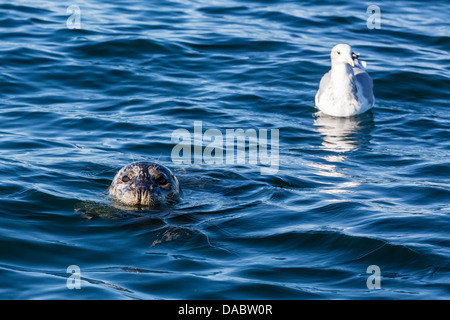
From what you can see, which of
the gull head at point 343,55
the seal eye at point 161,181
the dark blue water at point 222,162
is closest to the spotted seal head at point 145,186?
the seal eye at point 161,181

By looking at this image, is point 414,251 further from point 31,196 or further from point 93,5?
point 93,5

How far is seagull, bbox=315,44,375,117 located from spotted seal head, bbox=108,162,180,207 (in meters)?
4.80

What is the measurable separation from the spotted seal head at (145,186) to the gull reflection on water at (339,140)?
1851 millimetres

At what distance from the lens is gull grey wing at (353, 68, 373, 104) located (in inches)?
539

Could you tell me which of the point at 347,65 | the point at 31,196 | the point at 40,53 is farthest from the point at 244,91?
the point at 31,196

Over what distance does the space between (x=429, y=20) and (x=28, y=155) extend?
1081 cm

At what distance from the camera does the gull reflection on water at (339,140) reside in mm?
10031

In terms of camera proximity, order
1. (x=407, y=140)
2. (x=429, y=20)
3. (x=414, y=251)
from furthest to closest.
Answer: (x=429, y=20), (x=407, y=140), (x=414, y=251)

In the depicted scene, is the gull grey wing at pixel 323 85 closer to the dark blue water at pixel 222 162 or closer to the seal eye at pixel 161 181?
the dark blue water at pixel 222 162

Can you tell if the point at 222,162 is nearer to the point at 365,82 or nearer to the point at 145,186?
the point at 145,186

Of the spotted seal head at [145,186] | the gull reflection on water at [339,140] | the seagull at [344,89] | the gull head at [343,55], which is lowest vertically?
the spotted seal head at [145,186]

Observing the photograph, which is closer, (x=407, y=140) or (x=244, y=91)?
(x=407, y=140)

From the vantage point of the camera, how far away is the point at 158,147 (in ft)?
37.2

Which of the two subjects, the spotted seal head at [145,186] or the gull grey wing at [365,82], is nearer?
the spotted seal head at [145,186]
